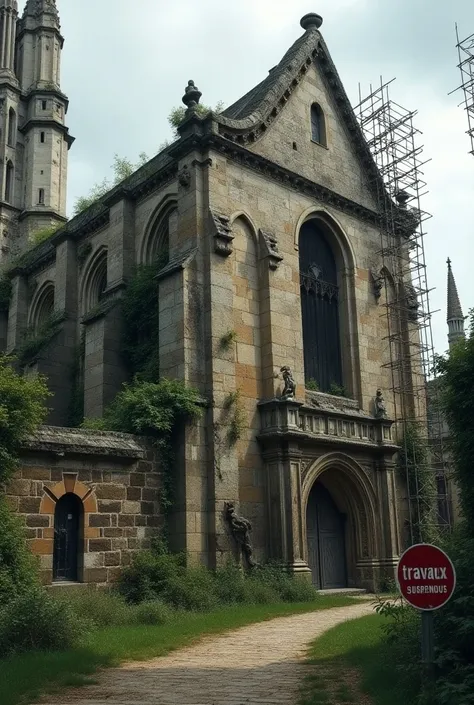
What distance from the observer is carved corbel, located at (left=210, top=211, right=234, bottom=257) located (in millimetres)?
19969

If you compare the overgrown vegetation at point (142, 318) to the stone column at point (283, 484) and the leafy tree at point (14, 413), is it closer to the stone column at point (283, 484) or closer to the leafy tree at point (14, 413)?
the stone column at point (283, 484)

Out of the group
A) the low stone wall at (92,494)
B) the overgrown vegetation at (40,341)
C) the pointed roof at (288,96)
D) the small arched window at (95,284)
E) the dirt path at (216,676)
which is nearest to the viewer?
the dirt path at (216,676)

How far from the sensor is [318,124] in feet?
84.8

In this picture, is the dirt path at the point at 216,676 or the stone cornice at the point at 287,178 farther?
the stone cornice at the point at 287,178

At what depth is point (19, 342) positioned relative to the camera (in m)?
29.7

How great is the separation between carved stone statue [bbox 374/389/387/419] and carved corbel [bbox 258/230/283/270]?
5610mm

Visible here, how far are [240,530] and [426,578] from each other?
1223cm

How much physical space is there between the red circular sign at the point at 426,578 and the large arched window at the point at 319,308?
16.3 metres

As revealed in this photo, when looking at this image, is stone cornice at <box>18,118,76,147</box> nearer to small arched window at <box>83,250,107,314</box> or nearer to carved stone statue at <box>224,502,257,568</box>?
small arched window at <box>83,250,107,314</box>

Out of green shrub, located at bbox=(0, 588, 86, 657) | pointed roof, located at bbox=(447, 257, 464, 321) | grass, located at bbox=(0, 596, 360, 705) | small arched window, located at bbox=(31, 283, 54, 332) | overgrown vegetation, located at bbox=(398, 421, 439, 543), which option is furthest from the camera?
pointed roof, located at bbox=(447, 257, 464, 321)

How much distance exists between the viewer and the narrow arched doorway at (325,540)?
21656 mm

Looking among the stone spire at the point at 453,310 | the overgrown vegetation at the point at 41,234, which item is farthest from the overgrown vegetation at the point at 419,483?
the stone spire at the point at 453,310

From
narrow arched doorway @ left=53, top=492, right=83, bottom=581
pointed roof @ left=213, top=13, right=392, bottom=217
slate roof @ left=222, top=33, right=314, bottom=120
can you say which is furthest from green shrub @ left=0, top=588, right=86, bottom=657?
slate roof @ left=222, top=33, right=314, bottom=120

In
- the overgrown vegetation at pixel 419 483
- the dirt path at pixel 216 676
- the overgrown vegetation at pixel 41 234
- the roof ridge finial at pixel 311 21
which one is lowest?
the dirt path at pixel 216 676
